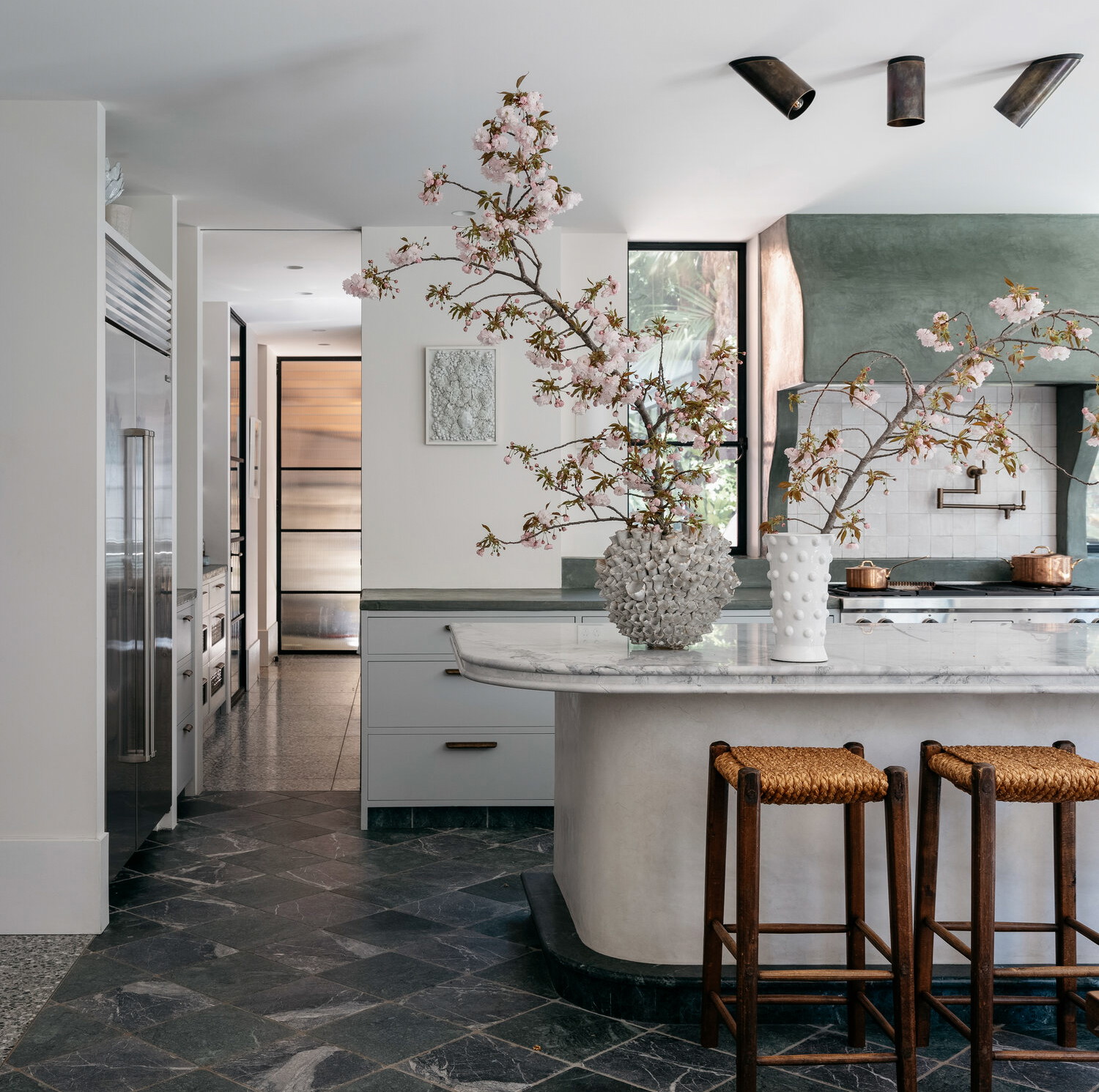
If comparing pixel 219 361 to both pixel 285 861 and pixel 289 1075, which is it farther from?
pixel 289 1075

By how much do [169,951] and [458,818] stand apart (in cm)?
148

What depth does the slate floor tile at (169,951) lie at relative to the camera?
9.88ft

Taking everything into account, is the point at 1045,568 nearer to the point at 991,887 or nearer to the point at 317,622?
the point at 991,887

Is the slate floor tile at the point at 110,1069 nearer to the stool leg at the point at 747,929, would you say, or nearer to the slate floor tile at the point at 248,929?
the slate floor tile at the point at 248,929

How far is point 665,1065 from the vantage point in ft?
8.10

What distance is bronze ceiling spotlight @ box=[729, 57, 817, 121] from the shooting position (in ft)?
10.1

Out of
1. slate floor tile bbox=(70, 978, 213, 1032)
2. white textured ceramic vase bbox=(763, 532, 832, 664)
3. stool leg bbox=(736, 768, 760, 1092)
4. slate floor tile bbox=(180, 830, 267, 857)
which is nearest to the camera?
stool leg bbox=(736, 768, 760, 1092)

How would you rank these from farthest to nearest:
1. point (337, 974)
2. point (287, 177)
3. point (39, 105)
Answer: point (287, 177) < point (39, 105) < point (337, 974)

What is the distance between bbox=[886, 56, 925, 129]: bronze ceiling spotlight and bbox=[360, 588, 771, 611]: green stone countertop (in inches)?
72.1

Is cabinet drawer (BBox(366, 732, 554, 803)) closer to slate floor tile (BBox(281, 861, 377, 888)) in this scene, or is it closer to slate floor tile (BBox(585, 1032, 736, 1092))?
slate floor tile (BBox(281, 861, 377, 888))

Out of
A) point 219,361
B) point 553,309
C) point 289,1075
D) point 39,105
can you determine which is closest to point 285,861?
point 289,1075

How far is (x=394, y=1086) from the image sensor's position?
237cm

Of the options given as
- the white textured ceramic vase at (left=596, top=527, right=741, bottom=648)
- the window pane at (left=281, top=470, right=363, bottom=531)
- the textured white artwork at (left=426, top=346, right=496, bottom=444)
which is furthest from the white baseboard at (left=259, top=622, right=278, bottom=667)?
the white textured ceramic vase at (left=596, top=527, right=741, bottom=648)

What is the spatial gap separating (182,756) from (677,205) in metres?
3.10
